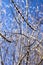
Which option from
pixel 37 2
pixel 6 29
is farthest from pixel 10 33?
pixel 37 2

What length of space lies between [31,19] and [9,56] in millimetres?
461

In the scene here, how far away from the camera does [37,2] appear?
2658 mm

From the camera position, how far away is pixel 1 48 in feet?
8.52

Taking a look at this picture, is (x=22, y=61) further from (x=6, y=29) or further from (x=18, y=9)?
(x=18, y=9)

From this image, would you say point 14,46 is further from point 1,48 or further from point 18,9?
point 18,9

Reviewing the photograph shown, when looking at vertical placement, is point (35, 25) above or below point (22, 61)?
above

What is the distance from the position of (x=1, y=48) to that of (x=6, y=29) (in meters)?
0.21

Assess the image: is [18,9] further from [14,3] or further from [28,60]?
[28,60]

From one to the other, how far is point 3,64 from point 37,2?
76 centimetres

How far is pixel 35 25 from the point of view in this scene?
8.72 feet

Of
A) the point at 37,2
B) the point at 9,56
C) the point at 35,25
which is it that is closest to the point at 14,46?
the point at 9,56

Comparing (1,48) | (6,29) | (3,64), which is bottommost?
(3,64)

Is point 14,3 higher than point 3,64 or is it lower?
higher

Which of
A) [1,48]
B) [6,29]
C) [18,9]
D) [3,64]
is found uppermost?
[18,9]
